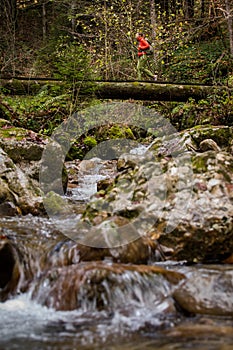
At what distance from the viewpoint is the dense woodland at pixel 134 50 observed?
36.4ft

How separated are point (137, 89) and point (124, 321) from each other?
919cm

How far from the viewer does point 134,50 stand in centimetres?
1525

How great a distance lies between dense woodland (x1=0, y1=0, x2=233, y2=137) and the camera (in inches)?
437

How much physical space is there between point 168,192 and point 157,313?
1789 millimetres

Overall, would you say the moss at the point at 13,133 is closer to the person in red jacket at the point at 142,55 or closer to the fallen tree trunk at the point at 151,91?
the fallen tree trunk at the point at 151,91

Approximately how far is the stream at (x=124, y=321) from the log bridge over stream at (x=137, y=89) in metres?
8.31

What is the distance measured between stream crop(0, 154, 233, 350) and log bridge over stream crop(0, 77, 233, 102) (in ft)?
27.3

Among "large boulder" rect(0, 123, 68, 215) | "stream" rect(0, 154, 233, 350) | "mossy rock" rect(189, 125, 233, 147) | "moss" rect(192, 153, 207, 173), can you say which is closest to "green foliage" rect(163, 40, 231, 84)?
"mossy rock" rect(189, 125, 233, 147)

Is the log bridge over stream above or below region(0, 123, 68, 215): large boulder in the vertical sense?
above

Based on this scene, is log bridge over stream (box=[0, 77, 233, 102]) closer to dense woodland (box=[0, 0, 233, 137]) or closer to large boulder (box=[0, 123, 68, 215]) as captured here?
dense woodland (box=[0, 0, 233, 137])

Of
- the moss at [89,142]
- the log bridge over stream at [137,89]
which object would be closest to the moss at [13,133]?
the moss at [89,142]

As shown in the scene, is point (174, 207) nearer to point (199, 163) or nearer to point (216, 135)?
point (199, 163)

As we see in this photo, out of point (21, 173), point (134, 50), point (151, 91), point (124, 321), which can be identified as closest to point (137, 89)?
point (151, 91)

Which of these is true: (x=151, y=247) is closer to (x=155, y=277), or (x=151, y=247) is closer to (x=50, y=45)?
(x=155, y=277)
